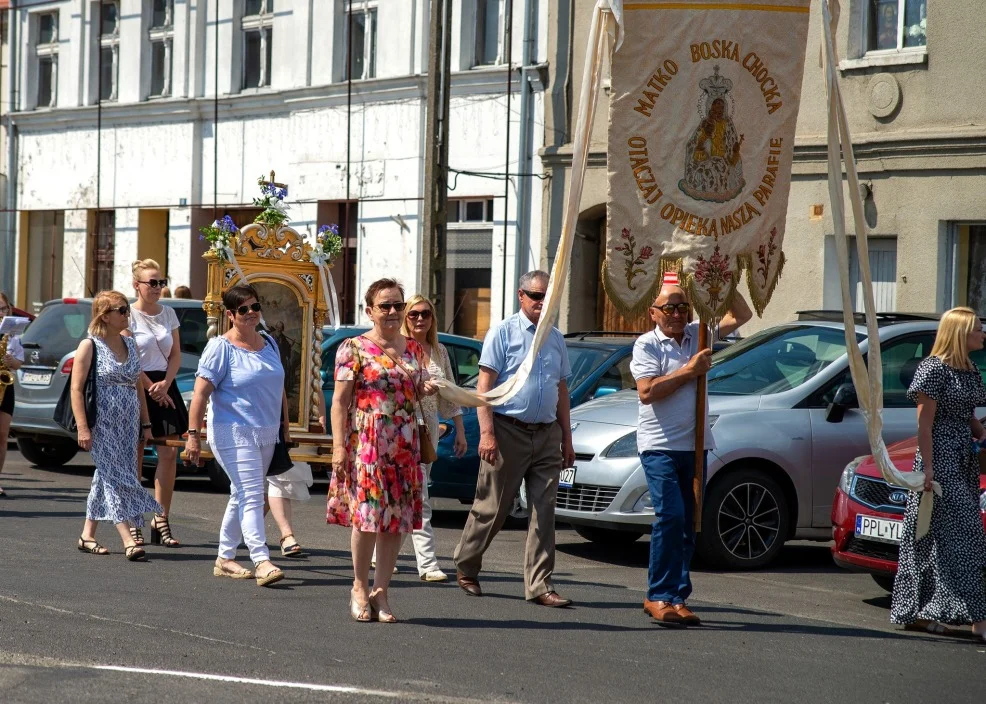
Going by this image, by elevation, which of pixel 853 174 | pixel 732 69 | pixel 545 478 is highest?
pixel 732 69

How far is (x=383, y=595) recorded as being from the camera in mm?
8172

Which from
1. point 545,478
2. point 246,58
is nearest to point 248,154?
point 246,58

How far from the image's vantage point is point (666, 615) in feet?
27.5

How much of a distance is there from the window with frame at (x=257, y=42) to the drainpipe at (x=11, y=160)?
6279 mm

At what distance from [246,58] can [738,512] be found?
716 inches

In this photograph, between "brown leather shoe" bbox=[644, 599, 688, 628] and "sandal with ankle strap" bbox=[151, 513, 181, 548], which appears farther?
"sandal with ankle strap" bbox=[151, 513, 181, 548]

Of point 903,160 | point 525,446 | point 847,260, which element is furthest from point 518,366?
point 903,160

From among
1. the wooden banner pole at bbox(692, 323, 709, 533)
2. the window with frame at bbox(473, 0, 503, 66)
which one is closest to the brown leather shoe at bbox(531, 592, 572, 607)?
the wooden banner pole at bbox(692, 323, 709, 533)

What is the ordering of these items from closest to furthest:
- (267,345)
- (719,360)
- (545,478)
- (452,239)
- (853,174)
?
(853,174) < (545,478) < (267,345) < (719,360) < (452,239)

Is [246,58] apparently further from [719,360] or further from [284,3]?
[719,360]

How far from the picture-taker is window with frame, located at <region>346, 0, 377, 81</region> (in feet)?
81.4

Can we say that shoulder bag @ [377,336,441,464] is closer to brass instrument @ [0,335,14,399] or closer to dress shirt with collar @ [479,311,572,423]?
dress shirt with collar @ [479,311,572,423]

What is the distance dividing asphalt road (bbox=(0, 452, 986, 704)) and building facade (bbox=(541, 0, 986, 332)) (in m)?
9.69

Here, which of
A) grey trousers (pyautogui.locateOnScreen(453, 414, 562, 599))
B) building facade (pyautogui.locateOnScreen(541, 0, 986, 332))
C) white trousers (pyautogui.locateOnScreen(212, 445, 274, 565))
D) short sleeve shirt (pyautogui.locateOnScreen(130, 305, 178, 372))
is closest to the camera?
grey trousers (pyautogui.locateOnScreen(453, 414, 562, 599))
